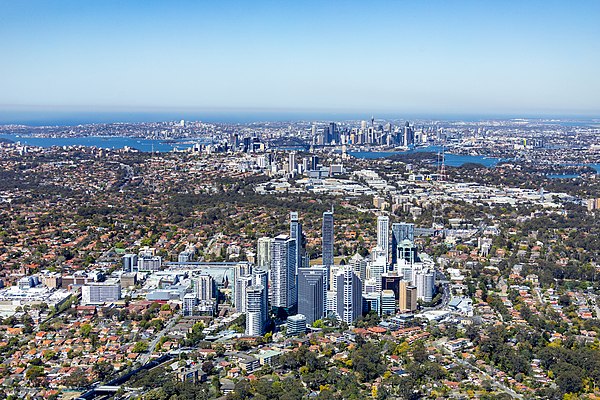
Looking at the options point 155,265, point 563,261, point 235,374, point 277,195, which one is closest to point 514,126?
point 277,195

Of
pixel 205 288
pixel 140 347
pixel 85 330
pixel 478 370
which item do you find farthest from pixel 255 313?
pixel 478 370

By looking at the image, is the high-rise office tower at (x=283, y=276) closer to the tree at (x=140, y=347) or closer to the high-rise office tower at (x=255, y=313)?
the high-rise office tower at (x=255, y=313)

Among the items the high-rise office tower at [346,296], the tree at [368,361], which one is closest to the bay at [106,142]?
the high-rise office tower at [346,296]

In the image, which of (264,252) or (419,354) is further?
(264,252)

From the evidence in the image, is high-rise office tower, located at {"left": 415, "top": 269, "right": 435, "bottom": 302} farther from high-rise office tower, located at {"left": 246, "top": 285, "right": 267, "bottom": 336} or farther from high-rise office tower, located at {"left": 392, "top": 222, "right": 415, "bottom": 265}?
high-rise office tower, located at {"left": 246, "top": 285, "right": 267, "bottom": 336}

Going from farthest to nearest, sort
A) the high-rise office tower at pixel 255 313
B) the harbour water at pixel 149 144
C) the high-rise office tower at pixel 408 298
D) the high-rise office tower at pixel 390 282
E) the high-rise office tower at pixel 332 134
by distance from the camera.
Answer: the high-rise office tower at pixel 332 134 → the harbour water at pixel 149 144 → the high-rise office tower at pixel 390 282 → the high-rise office tower at pixel 408 298 → the high-rise office tower at pixel 255 313

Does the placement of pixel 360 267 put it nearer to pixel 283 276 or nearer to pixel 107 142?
pixel 283 276

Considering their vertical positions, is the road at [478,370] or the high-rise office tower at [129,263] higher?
the high-rise office tower at [129,263]
